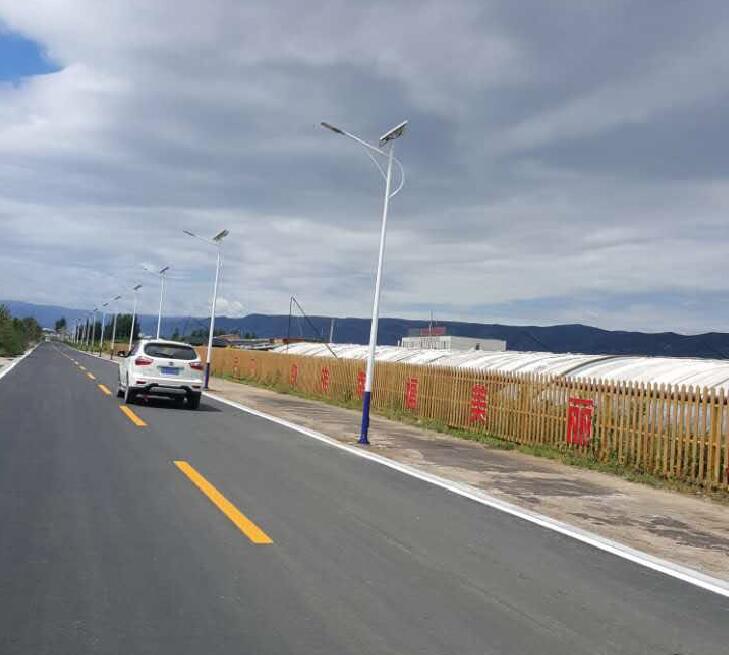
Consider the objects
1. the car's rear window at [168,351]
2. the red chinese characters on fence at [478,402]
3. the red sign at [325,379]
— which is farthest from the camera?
the red sign at [325,379]

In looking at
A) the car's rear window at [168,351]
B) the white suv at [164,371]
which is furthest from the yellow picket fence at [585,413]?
the car's rear window at [168,351]

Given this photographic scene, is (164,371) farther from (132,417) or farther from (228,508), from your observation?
(228,508)

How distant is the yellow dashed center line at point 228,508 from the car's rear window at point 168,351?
961 cm

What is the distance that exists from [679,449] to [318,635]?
31.2 feet

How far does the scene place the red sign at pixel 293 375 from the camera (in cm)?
3494

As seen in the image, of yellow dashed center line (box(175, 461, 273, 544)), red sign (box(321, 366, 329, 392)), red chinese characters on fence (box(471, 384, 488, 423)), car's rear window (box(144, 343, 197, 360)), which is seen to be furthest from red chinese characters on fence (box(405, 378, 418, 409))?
yellow dashed center line (box(175, 461, 273, 544))

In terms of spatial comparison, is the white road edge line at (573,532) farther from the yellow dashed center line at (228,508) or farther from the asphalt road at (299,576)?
the yellow dashed center line at (228,508)

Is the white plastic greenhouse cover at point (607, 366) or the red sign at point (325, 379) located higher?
the white plastic greenhouse cover at point (607, 366)

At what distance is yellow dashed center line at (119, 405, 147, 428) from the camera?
1469 cm

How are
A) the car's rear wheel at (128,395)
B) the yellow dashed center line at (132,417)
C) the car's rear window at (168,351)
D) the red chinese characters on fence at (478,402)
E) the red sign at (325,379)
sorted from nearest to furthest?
the yellow dashed center line at (132,417) < the red chinese characters on fence at (478,402) < the car's rear window at (168,351) < the car's rear wheel at (128,395) < the red sign at (325,379)

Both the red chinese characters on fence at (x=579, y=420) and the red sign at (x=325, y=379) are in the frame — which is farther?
the red sign at (x=325, y=379)

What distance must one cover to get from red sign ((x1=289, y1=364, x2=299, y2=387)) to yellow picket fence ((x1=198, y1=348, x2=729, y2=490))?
984 centimetres

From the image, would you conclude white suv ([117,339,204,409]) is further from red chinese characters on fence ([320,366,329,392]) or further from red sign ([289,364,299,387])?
red sign ([289,364,299,387])

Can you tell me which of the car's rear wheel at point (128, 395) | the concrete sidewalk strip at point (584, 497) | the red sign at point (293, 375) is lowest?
the concrete sidewalk strip at point (584, 497)
